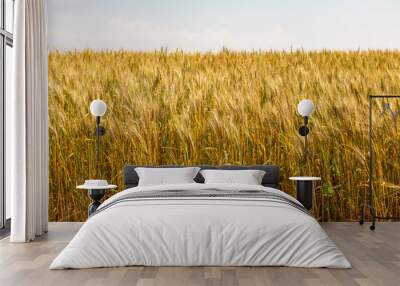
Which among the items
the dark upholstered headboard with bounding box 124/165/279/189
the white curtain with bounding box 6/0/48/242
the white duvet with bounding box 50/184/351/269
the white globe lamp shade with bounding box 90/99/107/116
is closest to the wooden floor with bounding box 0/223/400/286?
the white duvet with bounding box 50/184/351/269

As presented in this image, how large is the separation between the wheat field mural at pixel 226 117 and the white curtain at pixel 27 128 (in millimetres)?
1046

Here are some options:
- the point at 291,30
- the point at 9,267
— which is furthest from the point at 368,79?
the point at 9,267

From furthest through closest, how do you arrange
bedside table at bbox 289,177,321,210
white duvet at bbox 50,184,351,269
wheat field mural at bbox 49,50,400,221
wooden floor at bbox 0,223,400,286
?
wheat field mural at bbox 49,50,400,221 → bedside table at bbox 289,177,321,210 → white duvet at bbox 50,184,351,269 → wooden floor at bbox 0,223,400,286

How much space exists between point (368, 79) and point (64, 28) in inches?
143

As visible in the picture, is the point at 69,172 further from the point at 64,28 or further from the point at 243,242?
the point at 243,242

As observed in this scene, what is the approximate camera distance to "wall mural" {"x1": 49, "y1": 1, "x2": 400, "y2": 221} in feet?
21.7

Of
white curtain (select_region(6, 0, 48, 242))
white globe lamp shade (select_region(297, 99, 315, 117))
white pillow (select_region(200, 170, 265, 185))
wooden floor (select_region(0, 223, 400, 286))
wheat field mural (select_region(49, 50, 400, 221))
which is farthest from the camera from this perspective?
wheat field mural (select_region(49, 50, 400, 221))

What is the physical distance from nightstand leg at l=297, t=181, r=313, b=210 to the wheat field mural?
1.29 ft

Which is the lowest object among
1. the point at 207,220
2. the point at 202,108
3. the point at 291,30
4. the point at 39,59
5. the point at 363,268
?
the point at 363,268

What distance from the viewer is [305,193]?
6.21 meters

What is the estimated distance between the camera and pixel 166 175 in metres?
6.15

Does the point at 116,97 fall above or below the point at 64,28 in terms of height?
below

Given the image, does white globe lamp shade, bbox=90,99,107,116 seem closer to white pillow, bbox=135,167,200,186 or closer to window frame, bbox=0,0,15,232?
white pillow, bbox=135,167,200,186

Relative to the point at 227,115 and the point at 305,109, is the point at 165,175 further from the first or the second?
the point at 305,109
